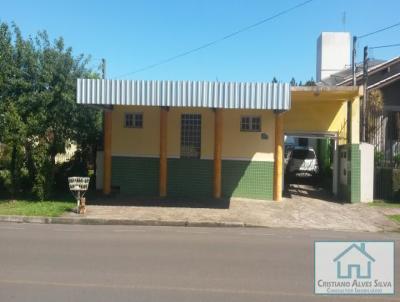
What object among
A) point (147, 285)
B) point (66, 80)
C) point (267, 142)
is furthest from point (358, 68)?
point (147, 285)

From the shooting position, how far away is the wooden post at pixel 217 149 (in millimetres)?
18078

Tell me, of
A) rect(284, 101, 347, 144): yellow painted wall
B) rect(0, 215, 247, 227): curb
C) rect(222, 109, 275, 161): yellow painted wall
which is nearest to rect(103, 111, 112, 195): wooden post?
rect(222, 109, 275, 161): yellow painted wall

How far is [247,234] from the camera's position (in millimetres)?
12391

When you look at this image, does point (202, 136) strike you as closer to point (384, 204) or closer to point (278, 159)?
point (278, 159)

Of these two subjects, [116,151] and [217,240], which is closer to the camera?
[217,240]

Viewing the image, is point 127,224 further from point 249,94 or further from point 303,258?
point 303,258

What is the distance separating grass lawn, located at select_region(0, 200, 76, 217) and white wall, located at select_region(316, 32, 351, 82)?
72.1 ft

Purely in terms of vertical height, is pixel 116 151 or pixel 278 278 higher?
pixel 116 151

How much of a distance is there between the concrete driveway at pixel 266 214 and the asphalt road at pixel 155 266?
1837 mm

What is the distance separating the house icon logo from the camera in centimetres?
362

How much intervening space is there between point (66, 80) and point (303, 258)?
37.8 feet

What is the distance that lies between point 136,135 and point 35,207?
4.73m

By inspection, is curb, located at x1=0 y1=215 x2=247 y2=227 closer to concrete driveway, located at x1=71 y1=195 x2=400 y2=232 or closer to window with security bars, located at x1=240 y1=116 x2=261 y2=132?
concrete driveway, located at x1=71 y1=195 x2=400 y2=232

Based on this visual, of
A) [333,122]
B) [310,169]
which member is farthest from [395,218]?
[310,169]
